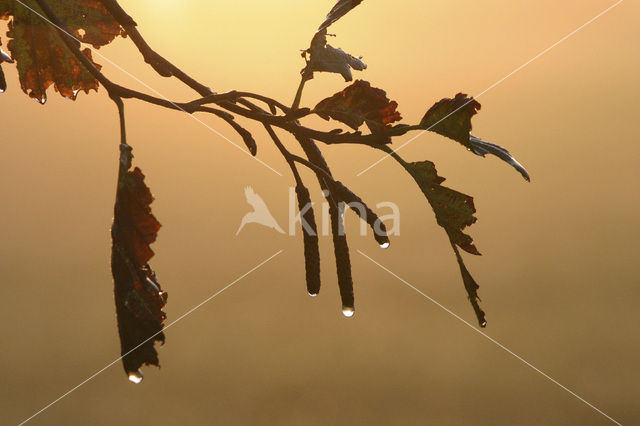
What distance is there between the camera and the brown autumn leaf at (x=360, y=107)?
1093 mm

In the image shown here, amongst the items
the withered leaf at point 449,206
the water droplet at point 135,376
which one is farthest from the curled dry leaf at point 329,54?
the water droplet at point 135,376

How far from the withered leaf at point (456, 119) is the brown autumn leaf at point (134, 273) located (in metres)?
0.38

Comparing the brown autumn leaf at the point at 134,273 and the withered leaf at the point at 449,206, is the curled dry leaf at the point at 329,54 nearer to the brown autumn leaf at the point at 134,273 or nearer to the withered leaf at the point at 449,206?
the withered leaf at the point at 449,206

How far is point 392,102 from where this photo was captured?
1.11 m

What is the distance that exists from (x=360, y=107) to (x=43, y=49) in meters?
0.68

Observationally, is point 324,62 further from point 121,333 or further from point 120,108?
point 121,333

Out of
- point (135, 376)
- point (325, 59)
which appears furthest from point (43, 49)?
point (135, 376)

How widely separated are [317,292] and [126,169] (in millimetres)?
406

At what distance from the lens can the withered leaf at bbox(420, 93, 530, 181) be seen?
1.02 m

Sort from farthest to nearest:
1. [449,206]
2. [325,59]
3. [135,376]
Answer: [325,59], [449,206], [135,376]

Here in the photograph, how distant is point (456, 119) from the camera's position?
103 cm

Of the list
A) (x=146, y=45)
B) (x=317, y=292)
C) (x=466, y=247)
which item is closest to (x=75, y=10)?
(x=146, y=45)

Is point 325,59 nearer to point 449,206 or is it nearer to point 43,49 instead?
point 449,206

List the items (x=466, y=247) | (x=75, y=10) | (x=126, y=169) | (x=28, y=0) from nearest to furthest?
1. (x=126, y=169)
2. (x=466, y=247)
3. (x=28, y=0)
4. (x=75, y=10)
